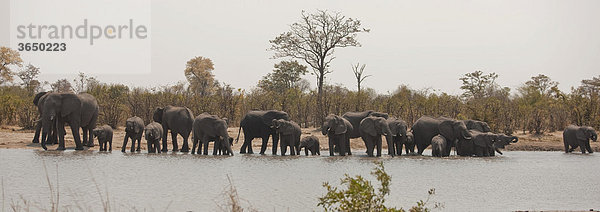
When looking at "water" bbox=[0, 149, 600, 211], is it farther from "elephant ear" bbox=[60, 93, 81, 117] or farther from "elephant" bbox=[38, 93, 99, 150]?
"elephant ear" bbox=[60, 93, 81, 117]

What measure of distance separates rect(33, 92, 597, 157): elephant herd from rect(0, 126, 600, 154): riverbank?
3.36ft

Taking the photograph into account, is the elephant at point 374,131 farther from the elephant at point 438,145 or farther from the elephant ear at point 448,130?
the elephant ear at point 448,130

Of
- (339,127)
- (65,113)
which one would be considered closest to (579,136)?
(339,127)

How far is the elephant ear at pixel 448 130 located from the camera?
2522 centimetres

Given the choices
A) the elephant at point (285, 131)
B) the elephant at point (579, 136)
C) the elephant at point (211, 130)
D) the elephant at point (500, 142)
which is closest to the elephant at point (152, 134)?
the elephant at point (211, 130)

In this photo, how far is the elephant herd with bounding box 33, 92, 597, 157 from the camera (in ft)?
76.5

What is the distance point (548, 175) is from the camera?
693 inches

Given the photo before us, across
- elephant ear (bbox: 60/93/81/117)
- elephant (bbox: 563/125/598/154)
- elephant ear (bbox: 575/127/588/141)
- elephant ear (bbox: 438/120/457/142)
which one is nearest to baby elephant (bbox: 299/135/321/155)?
elephant ear (bbox: 438/120/457/142)

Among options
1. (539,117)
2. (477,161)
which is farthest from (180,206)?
(539,117)

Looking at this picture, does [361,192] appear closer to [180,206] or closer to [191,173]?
[180,206]

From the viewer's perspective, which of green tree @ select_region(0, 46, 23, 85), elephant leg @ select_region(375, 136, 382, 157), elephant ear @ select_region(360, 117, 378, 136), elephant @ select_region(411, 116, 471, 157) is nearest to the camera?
elephant ear @ select_region(360, 117, 378, 136)

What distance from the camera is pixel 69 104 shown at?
23.7 meters

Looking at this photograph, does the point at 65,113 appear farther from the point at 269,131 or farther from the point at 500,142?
the point at 500,142

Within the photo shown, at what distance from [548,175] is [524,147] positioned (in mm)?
13394
